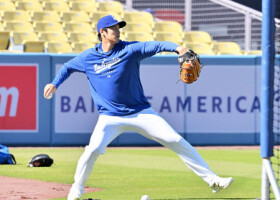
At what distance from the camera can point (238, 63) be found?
59.3 ft

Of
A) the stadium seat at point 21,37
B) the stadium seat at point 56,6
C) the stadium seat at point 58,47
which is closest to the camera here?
the stadium seat at point 58,47

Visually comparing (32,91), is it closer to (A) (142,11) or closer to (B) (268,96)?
(A) (142,11)

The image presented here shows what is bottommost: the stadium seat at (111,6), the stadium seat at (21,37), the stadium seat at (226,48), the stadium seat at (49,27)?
the stadium seat at (226,48)

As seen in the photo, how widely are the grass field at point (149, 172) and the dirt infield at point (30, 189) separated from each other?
1.15ft

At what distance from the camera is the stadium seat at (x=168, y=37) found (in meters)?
22.5

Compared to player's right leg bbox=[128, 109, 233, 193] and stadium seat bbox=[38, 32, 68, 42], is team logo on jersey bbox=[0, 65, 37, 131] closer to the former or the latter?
stadium seat bbox=[38, 32, 68, 42]

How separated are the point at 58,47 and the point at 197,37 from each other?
199 inches

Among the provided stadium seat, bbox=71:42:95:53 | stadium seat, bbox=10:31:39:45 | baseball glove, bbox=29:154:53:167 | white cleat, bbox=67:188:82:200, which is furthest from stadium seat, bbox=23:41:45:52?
white cleat, bbox=67:188:82:200

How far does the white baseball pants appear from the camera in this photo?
7715mm

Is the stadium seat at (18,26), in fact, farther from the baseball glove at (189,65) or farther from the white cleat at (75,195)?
the baseball glove at (189,65)

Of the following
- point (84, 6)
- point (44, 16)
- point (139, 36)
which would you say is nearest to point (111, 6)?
point (84, 6)

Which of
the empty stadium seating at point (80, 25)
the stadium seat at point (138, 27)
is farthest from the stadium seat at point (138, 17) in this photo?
the stadium seat at point (138, 27)

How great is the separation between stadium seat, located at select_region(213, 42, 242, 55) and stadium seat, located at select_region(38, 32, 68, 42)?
4700mm

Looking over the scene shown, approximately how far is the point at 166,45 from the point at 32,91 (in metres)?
10.4
